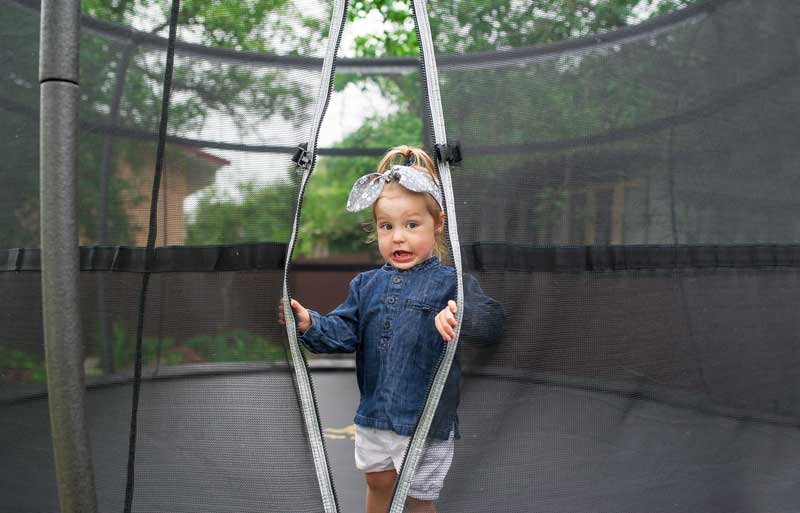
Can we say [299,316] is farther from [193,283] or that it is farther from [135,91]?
[135,91]

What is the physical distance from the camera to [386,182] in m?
1.54

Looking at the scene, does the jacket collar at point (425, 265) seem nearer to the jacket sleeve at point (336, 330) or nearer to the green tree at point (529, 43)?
the jacket sleeve at point (336, 330)

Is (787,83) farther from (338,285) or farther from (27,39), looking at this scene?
(338,285)

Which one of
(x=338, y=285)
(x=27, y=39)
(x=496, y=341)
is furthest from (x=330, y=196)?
(x=496, y=341)

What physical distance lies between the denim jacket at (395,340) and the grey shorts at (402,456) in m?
0.03

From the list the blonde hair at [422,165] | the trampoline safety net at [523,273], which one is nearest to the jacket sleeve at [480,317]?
the trampoline safety net at [523,273]

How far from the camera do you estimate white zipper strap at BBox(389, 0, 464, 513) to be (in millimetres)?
1242

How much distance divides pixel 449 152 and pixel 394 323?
443 mm

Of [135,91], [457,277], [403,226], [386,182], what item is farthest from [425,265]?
[135,91]

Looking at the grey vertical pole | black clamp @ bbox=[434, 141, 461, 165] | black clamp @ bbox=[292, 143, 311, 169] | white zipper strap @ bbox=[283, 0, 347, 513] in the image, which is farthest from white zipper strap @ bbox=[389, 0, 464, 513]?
the grey vertical pole

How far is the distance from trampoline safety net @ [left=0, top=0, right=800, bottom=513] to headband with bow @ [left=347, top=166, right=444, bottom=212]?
191mm

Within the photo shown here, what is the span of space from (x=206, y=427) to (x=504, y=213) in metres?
0.73

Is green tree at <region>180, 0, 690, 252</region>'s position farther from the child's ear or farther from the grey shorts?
the grey shorts

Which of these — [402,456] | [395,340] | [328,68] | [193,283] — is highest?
[328,68]
